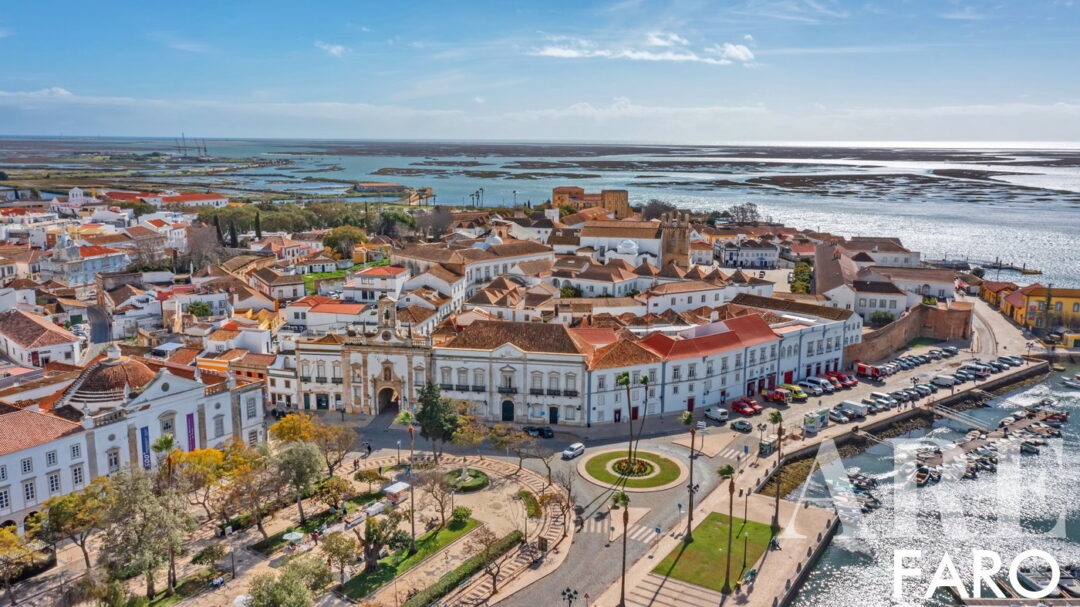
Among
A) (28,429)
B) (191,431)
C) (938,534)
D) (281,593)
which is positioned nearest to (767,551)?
(938,534)

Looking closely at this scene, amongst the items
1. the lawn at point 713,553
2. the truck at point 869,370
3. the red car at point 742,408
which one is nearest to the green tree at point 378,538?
the lawn at point 713,553

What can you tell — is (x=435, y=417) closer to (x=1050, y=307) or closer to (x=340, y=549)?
(x=340, y=549)

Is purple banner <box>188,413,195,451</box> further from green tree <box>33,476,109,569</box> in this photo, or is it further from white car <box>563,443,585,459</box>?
white car <box>563,443,585,459</box>

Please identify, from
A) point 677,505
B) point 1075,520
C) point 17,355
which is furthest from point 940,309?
point 17,355

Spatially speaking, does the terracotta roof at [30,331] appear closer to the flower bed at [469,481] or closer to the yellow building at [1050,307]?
the flower bed at [469,481]

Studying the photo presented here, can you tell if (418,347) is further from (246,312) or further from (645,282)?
(645,282)
